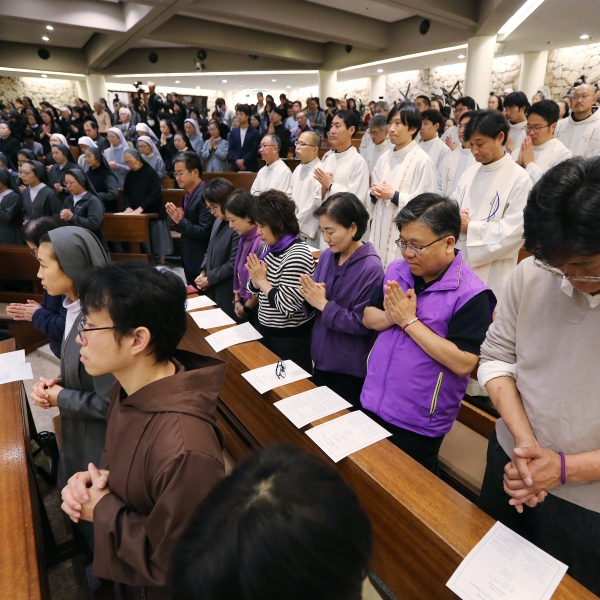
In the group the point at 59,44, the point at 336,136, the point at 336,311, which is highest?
the point at 59,44

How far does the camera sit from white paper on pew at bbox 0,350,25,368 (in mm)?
2082

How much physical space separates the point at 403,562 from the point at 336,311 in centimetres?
104

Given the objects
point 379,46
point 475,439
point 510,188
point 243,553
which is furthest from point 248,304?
point 379,46

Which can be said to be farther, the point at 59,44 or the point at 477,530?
the point at 59,44

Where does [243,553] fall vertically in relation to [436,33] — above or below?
below

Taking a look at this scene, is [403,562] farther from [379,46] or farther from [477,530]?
[379,46]

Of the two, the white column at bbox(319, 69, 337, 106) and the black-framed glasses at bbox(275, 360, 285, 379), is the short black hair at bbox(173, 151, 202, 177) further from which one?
the white column at bbox(319, 69, 337, 106)

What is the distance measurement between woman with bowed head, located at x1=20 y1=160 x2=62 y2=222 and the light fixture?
8447 mm

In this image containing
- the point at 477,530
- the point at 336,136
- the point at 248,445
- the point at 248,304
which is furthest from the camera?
the point at 336,136

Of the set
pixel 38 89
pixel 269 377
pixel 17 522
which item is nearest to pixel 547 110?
pixel 269 377

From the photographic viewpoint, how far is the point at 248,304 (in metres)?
2.93

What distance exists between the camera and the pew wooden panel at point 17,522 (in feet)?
3.52

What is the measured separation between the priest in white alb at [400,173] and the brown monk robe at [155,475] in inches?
106

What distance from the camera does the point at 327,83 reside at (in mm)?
14680
